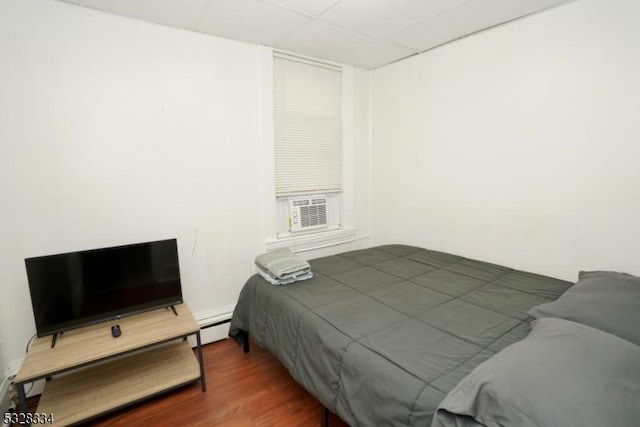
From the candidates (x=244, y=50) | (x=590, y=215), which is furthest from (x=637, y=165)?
(x=244, y=50)

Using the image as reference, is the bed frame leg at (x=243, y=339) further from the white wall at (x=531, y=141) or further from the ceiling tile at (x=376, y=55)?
the ceiling tile at (x=376, y=55)

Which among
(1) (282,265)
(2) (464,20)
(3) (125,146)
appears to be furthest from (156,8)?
(2) (464,20)

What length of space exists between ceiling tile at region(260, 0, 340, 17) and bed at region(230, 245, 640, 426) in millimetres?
1884

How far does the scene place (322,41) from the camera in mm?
2652

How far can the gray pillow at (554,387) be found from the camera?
0.88m

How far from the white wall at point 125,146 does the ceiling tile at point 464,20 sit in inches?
54.1

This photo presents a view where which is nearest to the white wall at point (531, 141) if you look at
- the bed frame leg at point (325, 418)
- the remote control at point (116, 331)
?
the bed frame leg at point (325, 418)

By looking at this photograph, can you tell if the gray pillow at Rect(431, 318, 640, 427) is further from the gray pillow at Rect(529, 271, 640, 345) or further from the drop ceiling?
the drop ceiling

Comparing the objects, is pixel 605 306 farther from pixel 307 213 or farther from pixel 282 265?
pixel 307 213

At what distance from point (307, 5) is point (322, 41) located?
61 cm

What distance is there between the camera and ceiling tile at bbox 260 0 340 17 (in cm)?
201

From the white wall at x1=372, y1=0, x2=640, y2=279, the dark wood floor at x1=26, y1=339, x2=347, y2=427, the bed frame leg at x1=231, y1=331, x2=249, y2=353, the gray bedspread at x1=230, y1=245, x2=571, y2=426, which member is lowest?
the dark wood floor at x1=26, y1=339, x2=347, y2=427

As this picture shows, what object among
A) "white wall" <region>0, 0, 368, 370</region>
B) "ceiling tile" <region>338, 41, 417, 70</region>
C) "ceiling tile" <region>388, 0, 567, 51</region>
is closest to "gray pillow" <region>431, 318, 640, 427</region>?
"ceiling tile" <region>388, 0, 567, 51</region>

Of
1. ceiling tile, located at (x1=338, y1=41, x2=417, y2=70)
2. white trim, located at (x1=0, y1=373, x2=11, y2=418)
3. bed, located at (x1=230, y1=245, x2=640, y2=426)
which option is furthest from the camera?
ceiling tile, located at (x1=338, y1=41, x2=417, y2=70)
